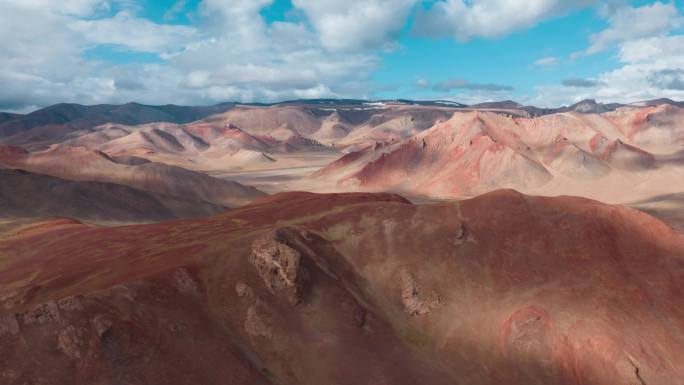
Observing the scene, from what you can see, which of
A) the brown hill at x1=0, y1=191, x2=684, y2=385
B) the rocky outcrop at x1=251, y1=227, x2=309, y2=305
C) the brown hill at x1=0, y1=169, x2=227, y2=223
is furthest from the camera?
the brown hill at x1=0, y1=169, x2=227, y2=223

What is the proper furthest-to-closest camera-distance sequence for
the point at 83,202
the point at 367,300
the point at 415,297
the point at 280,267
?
the point at 83,202
the point at 415,297
the point at 367,300
the point at 280,267

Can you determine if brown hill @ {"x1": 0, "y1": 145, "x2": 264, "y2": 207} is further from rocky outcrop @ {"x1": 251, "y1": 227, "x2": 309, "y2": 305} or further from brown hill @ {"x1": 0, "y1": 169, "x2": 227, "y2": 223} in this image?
rocky outcrop @ {"x1": 251, "y1": 227, "x2": 309, "y2": 305}

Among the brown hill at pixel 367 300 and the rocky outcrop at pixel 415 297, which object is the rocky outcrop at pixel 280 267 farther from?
the rocky outcrop at pixel 415 297

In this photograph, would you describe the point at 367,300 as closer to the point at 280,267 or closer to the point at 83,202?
the point at 280,267

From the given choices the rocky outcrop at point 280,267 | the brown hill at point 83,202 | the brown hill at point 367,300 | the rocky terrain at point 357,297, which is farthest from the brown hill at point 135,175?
the rocky outcrop at point 280,267

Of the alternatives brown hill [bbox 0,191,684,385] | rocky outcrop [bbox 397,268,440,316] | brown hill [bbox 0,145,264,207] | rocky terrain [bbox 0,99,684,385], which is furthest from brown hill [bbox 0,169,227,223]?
rocky outcrop [bbox 397,268,440,316]

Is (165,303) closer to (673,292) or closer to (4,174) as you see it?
(673,292)

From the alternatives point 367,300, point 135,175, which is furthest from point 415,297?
point 135,175

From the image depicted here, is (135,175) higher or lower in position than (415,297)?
higher
